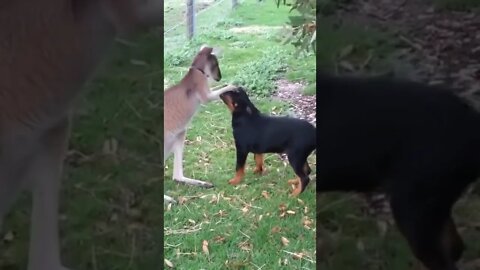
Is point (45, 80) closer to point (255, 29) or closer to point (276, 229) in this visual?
point (255, 29)

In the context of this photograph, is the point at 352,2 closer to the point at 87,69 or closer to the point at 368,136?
the point at 368,136

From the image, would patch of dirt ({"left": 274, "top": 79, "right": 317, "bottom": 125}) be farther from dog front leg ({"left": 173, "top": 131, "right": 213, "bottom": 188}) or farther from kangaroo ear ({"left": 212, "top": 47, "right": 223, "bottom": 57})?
dog front leg ({"left": 173, "top": 131, "right": 213, "bottom": 188})

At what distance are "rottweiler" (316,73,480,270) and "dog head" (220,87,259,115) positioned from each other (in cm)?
25

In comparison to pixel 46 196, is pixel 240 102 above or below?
above

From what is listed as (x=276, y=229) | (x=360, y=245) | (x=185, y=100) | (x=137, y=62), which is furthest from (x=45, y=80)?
(x=360, y=245)

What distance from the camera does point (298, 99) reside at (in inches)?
70.5

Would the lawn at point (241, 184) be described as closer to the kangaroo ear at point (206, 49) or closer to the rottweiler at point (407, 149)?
the kangaroo ear at point (206, 49)

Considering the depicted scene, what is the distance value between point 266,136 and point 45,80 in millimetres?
588

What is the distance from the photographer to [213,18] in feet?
5.86

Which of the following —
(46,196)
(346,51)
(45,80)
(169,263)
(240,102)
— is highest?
(346,51)

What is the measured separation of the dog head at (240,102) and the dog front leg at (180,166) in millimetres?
151

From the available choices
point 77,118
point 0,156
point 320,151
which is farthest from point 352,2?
point 0,156

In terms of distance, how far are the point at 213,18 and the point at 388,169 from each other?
0.62 meters

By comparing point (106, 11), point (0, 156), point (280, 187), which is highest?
point (106, 11)
